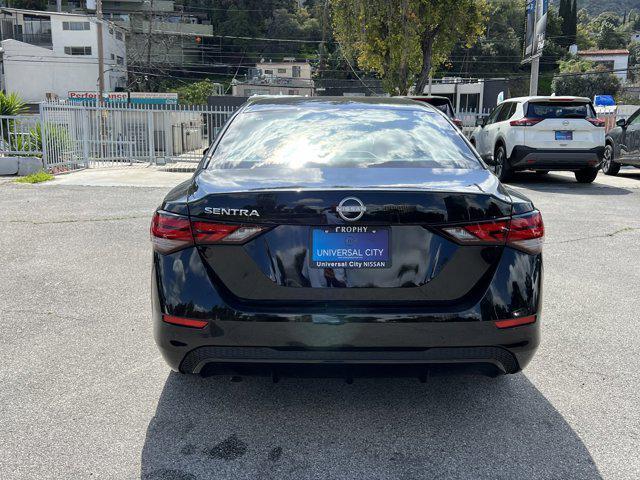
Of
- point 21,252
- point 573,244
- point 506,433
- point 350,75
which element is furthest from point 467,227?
point 350,75

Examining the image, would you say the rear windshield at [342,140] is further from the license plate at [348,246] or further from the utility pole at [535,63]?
the utility pole at [535,63]

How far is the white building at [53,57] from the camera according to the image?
62000mm

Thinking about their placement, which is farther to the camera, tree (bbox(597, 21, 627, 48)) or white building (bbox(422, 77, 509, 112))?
tree (bbox(597, 21, 627, 48))

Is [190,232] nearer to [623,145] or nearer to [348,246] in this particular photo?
[348,246]

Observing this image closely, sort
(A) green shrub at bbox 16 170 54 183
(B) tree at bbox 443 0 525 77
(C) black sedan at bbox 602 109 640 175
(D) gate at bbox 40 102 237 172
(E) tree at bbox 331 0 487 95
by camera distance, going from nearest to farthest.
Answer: (A) green shrub at bbox 16 170 54 183, (C) black sedan at bbox 602 109 640 175, (D) gate at bbox 40 102 237 172, (E) tree at bbox 331 0 487 95, (B) tree at bbox 443 0 525 77

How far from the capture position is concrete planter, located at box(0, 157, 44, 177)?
14641 millimetres

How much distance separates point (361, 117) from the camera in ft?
12.4

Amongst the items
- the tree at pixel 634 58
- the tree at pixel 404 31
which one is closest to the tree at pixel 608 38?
the tree at pixel 634 58

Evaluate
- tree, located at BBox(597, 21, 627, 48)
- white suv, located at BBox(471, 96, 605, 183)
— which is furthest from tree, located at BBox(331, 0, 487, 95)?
tree, located at BBox(597, 21, 627, 48)

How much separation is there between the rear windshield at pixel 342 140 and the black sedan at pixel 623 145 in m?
11.4

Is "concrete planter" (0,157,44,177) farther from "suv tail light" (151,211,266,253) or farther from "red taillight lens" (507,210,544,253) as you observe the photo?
"red taillight lens" (507,210,544,253)

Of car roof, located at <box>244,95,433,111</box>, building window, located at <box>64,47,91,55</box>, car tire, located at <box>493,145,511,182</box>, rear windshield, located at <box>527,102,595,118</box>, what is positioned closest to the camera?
car roof, located at <box>244,95,433,111</box>

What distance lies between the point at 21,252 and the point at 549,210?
7.53 m

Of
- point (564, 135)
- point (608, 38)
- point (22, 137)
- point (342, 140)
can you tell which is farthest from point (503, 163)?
point (608, 38)
